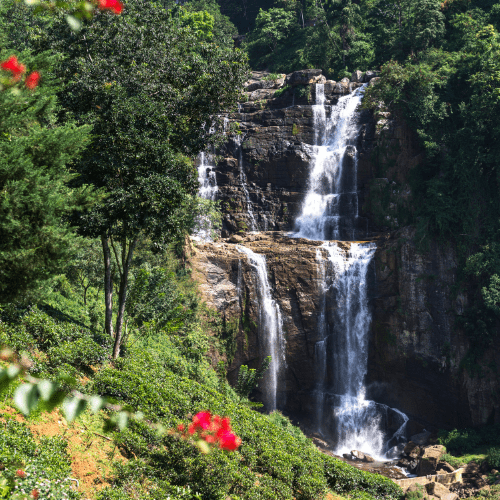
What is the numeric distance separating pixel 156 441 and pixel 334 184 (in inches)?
933

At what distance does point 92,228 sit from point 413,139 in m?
23.0

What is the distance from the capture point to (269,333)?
1003 inches

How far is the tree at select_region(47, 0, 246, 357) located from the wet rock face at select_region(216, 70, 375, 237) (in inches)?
674

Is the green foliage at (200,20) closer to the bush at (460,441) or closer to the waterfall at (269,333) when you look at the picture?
the waterfall at (269,333)

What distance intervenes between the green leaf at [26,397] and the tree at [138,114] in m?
8.93

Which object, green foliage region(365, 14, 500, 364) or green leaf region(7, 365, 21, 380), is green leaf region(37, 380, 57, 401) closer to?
green leaf region(7, 365, 21, 380)

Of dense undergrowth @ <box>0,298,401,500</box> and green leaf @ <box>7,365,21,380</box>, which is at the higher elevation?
green leaf @ <box>7,365,21,380</box>

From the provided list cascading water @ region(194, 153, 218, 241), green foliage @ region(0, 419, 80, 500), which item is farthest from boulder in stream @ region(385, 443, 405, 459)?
green foliage @ region(0, 419, 80, 500)

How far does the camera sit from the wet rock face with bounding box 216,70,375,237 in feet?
99.1

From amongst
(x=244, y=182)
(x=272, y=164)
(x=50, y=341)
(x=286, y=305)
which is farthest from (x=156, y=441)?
(x=272, y=164)

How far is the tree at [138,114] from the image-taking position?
1052cm

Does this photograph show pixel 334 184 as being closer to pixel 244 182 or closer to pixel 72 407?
pixel 244 182

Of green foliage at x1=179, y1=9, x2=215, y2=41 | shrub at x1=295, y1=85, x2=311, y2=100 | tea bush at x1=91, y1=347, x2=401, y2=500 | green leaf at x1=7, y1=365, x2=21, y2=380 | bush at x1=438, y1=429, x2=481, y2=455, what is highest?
green foliage at x1=179, y1=9, x2=215, y2=41

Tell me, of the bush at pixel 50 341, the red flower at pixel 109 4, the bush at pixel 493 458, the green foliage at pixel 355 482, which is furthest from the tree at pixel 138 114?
the bush at pixel 493 458
